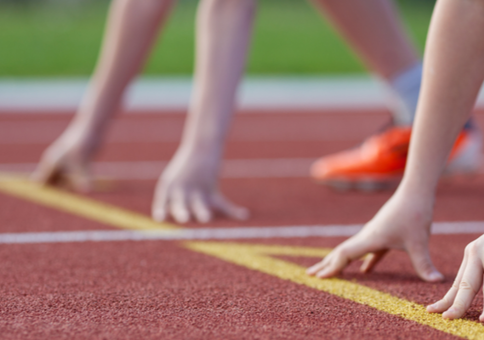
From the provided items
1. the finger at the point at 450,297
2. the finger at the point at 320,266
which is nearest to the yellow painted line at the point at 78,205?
the finger at the point at 320,266

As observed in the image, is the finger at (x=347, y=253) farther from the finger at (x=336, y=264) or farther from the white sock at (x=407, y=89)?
the white sock at (x=407, y=89)

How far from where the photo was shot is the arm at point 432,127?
1533 mm

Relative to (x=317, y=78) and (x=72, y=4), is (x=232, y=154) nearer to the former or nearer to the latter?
(x=317, y=78)

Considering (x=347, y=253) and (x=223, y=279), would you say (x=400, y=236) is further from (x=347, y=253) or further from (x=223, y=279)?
(x=223, y=279)

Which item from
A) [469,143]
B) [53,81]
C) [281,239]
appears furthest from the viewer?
[53,81]

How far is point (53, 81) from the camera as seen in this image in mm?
9516

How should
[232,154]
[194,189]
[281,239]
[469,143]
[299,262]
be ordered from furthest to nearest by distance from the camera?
[232,154] → [469,143] → [194,189] → [281,239] → [299,262]

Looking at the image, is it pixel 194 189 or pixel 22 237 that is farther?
pixel 194 189

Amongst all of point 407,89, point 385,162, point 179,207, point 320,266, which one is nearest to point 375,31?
point 407,89

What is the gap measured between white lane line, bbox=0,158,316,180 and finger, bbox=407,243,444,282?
5.57 feet

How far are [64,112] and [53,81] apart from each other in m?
2.87

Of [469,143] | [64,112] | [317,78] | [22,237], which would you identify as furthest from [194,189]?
[317,78]

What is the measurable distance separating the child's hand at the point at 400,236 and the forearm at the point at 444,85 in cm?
3

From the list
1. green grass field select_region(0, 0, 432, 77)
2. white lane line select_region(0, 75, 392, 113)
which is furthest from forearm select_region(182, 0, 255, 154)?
white lane line select_region(0, 75, 392, 113)
